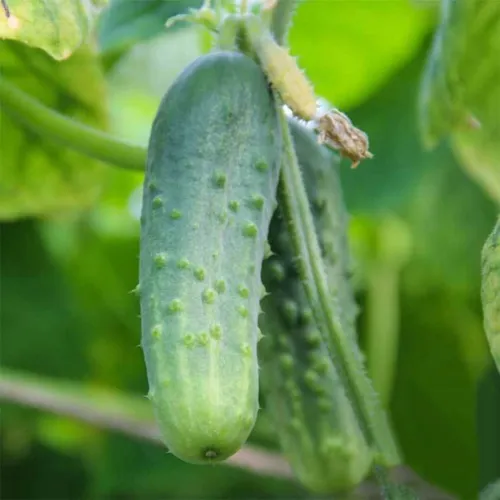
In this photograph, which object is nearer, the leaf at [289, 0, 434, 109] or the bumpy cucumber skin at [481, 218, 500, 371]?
the bumpy cucumber skin at [481, 218, 500, 371]

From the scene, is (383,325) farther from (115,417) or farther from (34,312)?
(34,312)

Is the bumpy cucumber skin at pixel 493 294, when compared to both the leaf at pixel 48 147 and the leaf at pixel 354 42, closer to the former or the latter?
the leaf at pixel 48 147

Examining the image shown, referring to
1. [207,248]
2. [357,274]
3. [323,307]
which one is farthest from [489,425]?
[207,248]

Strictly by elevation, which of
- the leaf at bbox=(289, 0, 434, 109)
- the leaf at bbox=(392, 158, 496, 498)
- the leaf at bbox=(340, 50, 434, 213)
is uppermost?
the leaf at bbox=(289, 0, 434, 109)

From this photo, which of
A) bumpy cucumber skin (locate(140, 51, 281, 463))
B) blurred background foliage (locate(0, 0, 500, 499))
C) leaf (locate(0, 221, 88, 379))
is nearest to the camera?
bumpy cucumber skin (locate(140, 51, 281, 463))

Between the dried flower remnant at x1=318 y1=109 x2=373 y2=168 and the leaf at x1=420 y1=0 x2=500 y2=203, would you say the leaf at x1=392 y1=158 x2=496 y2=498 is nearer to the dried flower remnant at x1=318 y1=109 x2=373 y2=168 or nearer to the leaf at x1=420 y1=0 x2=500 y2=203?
the leaf at x1=420 y1=0 x2=500 y2=203

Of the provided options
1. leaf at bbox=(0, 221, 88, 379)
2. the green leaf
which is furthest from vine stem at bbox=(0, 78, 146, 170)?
leaf at bbox=(0, 221, 88, 379)

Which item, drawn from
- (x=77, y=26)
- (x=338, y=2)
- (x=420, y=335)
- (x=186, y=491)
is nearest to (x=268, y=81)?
(x=77, y=26)
